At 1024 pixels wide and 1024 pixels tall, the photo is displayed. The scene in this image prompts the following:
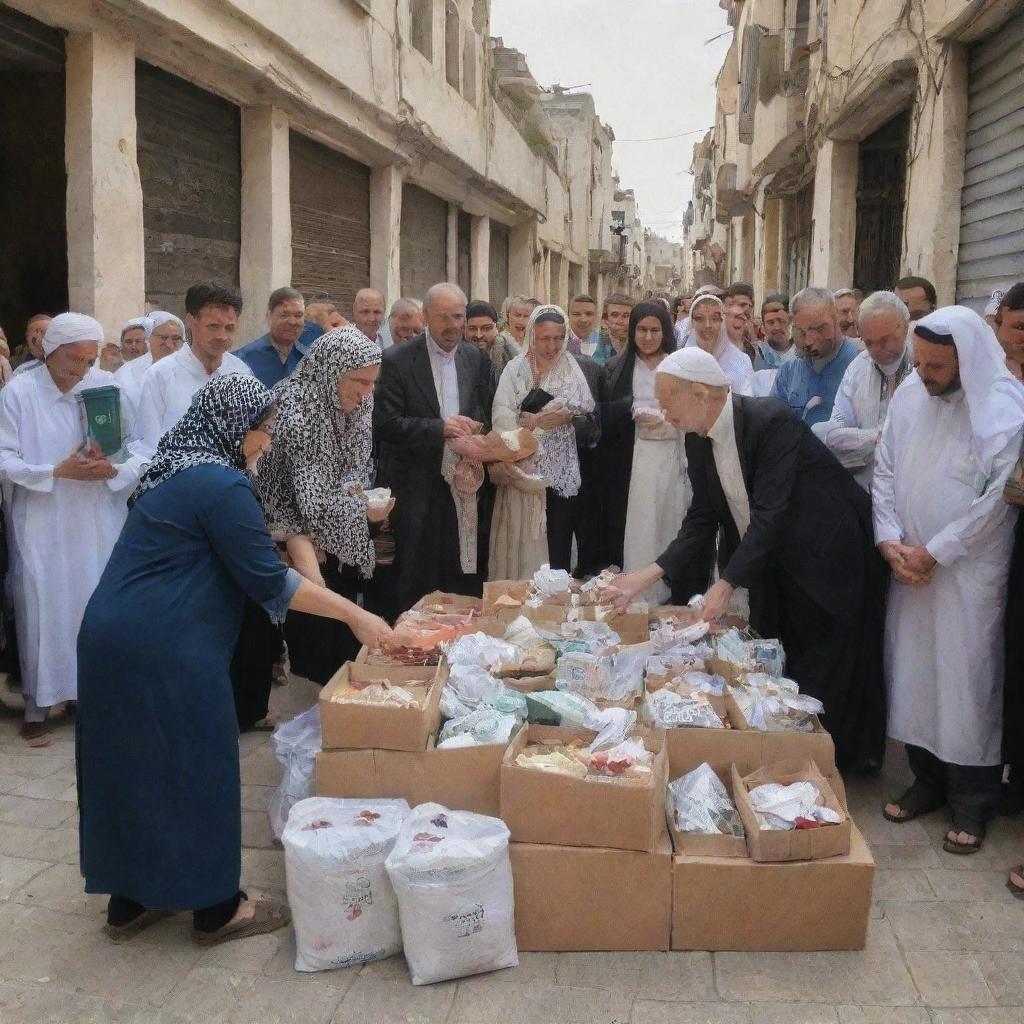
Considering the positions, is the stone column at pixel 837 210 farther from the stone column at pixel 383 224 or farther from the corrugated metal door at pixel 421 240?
the corrugated metal door at pixel 421 240

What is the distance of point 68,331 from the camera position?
4316 mm

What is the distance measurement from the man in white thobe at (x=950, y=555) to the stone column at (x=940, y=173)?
4.44m

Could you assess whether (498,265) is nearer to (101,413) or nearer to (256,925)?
(101,413)

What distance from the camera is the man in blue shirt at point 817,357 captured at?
496cm

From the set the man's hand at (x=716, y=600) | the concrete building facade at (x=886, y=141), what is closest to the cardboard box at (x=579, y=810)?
the man's hand at (x=716, y=600)

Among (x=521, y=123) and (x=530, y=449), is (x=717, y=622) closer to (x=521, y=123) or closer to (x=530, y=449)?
(x=530, y=449)

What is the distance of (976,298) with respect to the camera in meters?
7.22

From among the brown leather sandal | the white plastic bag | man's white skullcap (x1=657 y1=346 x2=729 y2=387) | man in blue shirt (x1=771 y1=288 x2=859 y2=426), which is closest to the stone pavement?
the brown leather sandal

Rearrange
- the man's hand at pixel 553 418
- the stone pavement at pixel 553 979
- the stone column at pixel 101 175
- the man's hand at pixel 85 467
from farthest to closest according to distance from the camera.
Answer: the stone column at pixel 101 175
the man's hand at pixel 553 418
the man's hand at pixel 85 467
the stone pavement at pixel 553 979

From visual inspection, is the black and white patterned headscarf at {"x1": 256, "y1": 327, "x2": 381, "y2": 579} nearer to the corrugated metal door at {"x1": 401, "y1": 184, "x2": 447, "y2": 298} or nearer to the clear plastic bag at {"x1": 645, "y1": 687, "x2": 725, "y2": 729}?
the clear plastic bag at {"x1": 645, "y1": 687, "x2": 725, "y2": 729}

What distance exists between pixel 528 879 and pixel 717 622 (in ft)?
5.47

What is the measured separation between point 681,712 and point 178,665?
5.25 ft

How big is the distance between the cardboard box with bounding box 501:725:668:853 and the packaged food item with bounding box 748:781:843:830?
32cm

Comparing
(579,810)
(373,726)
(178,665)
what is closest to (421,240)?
(373,726)
